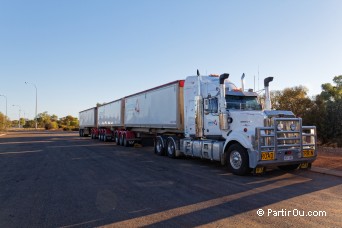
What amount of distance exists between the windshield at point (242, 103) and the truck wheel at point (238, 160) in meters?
1.84

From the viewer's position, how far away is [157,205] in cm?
633

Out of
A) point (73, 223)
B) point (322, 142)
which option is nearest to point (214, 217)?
point (73, 223)

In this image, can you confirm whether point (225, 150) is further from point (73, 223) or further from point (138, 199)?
point (73, 223)

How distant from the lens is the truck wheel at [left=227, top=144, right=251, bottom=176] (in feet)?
31.5

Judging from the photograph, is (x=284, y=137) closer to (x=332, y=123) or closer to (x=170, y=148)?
(x=170, y=148)

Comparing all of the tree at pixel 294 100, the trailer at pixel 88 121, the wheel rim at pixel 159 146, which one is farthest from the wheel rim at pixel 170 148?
the trailer at pixel 88 121

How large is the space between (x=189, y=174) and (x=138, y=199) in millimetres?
3595

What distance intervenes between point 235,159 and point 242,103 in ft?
7.99

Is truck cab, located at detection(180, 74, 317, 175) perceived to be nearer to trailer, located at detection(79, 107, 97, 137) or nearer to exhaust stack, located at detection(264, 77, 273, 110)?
exhaust stack, located at detection(264, 77, 273, 110)

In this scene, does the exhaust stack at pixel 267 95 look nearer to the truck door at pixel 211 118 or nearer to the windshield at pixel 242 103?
the windshield at pixel 242 103

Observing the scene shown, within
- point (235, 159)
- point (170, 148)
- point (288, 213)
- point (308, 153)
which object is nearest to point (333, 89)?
point (170, 148)

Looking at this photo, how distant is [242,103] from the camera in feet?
37.7

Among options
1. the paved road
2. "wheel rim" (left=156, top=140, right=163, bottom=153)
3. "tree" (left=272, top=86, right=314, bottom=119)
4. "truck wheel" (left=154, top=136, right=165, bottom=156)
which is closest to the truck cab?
the paved road

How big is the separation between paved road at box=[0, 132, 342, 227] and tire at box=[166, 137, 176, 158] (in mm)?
4264
